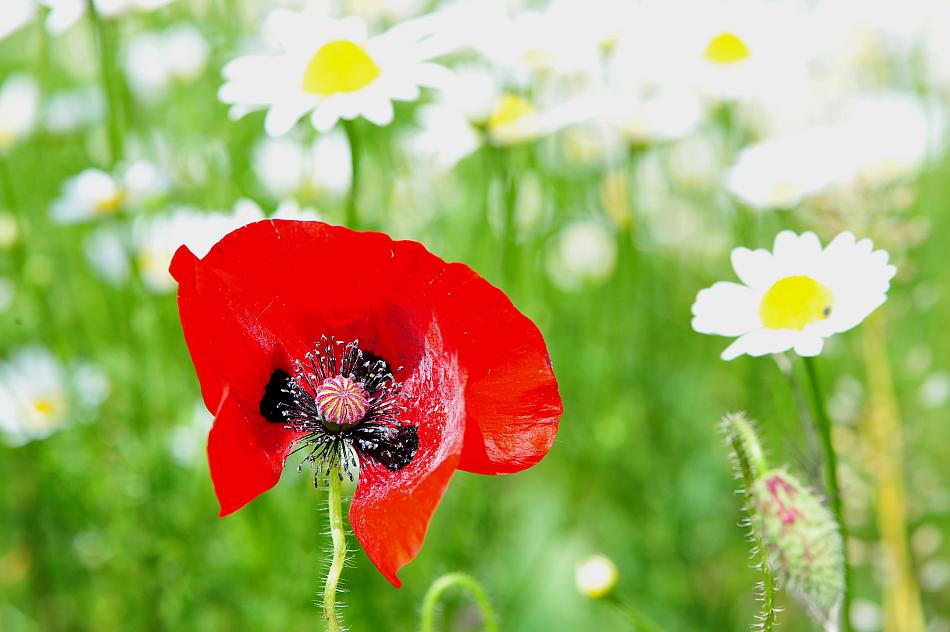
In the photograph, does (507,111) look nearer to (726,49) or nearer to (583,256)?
(726,49)

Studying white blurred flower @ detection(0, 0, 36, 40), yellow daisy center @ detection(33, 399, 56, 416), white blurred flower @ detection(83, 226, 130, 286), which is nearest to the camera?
white blurred flower @ detection(0, 0, 36, 40)

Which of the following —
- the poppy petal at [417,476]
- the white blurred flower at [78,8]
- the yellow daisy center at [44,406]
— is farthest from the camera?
the yellow daisy center at [44,406]

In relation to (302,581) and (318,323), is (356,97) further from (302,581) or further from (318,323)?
(302,581)

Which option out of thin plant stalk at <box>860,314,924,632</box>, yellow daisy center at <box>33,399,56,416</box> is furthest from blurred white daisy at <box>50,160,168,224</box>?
thin plant stalk at <box>860,314,924,632</box>

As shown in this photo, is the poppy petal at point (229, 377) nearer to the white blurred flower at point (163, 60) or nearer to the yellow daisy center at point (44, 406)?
the yellow daisy center at point (44, 406)

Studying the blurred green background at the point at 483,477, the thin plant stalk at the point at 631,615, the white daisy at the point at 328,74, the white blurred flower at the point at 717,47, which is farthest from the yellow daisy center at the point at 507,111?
the thin plant stalk at the point at 631,615

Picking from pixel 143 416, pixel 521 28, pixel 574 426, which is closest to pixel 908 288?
pixel 574 426

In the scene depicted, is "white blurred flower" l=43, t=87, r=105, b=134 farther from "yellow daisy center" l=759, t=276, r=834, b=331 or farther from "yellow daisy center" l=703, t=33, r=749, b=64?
"yellow daisy center" l=759, t=276, r=834, b=331
